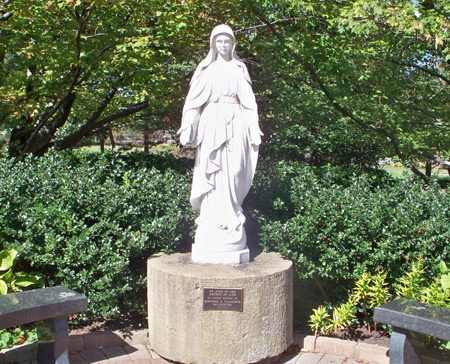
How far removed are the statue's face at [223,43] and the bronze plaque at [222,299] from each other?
87.9 inches

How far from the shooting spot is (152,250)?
5133mm

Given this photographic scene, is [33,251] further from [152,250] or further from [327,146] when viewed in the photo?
[327,146]

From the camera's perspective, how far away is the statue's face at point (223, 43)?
4.40 metres

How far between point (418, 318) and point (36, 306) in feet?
9.45

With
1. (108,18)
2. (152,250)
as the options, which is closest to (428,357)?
(152,250)

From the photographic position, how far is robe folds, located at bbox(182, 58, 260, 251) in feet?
14.6

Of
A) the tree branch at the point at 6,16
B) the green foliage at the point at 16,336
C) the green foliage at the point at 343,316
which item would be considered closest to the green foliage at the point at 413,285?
the green foliage at the point at 343,316

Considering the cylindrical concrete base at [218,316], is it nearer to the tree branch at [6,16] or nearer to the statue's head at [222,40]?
the statue's head at [222,40]

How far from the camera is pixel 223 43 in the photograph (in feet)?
14.5

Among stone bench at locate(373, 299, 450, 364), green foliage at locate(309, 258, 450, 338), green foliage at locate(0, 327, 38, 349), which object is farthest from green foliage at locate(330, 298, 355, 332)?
green foliage at locate(0, 327, 38, 349)

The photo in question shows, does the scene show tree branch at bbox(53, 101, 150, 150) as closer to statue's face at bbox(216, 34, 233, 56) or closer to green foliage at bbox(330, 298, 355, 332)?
statue's face at bbox(216, 34, 233, 56)

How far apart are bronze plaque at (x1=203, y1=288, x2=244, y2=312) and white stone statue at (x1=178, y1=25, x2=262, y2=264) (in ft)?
1.70

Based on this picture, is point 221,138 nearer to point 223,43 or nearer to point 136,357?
point 223,43

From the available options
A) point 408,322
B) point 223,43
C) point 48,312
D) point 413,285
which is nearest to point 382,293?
point 413,285
